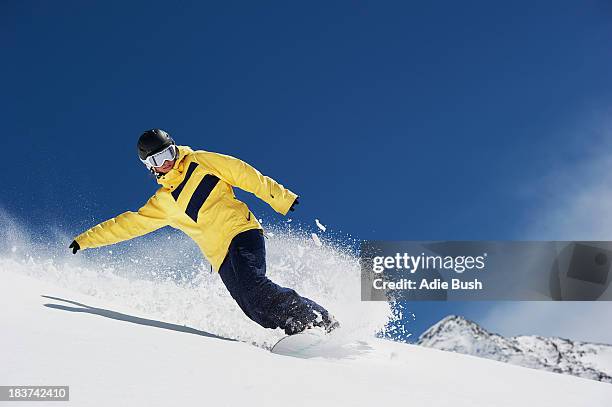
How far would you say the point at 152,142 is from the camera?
569 centimetres

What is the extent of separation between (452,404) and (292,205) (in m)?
2.70

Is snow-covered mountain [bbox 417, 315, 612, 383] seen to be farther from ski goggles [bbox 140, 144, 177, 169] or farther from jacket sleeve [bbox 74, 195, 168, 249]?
ski goggles [bbox 140, 144, 177, 169]

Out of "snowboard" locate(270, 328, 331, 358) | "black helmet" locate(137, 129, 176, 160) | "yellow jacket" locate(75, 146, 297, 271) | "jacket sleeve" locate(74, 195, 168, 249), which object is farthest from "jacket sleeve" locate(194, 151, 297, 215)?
"snowboard" locate(270, 328, 331, 358)

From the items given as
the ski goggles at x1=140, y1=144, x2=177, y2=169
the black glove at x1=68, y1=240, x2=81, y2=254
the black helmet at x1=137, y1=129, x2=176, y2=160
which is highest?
the black helmet at x1=137, y1=129, x2=176, y2=160

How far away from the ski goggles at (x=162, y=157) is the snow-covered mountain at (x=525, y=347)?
9708 centimetres

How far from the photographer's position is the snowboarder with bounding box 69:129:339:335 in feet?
17.8

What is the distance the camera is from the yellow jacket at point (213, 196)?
562 cm

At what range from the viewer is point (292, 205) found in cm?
553

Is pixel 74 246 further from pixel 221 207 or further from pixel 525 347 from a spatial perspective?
pixel 525 347

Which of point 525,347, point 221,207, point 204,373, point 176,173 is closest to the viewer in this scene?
point 204,373

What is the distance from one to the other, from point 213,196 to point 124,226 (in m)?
1.05

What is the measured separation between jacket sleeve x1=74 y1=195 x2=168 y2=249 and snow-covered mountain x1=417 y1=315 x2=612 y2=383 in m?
96.6

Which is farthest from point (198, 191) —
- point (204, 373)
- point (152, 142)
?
point (204, 373)

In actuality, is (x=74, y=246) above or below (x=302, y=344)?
above
